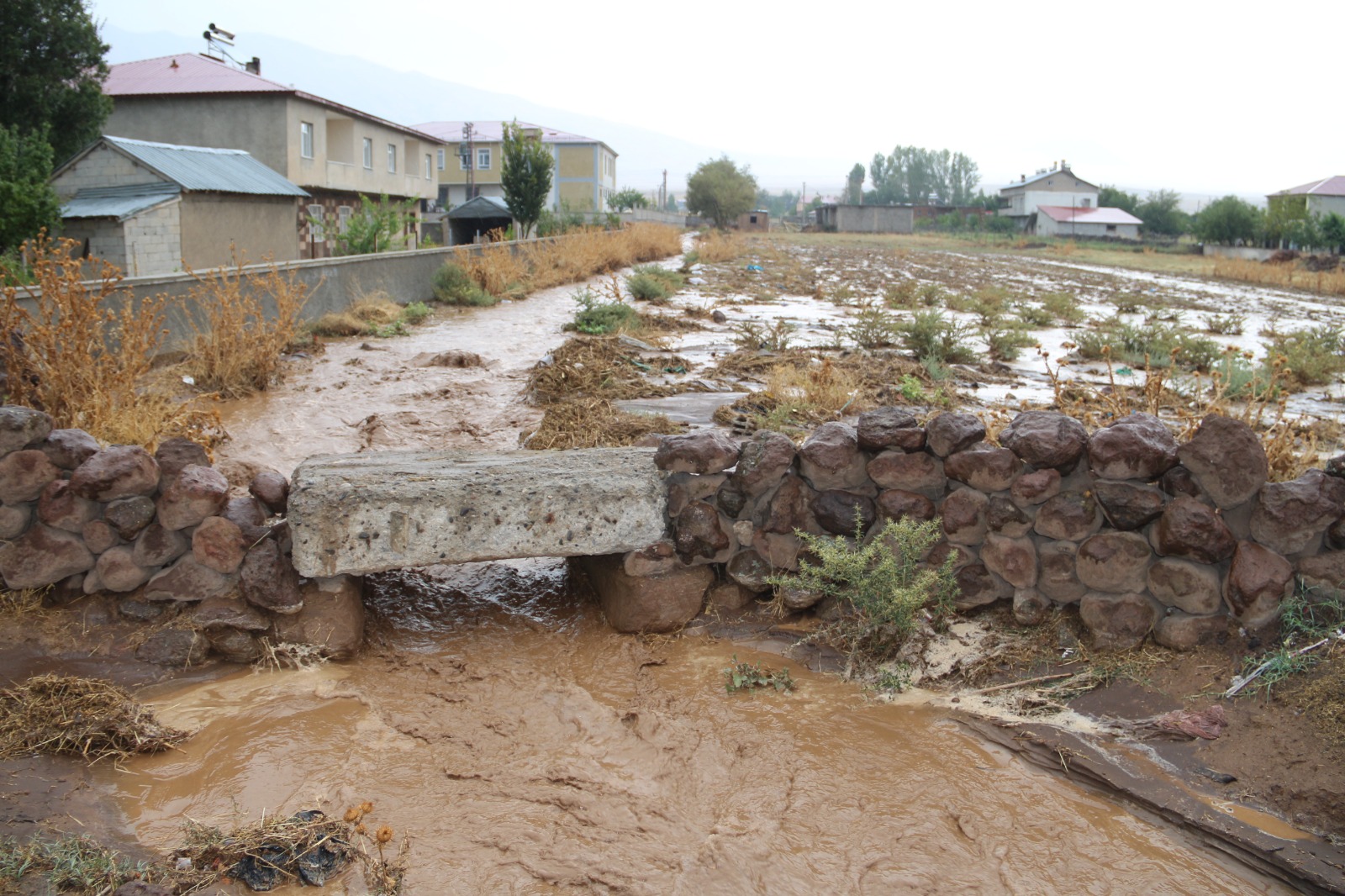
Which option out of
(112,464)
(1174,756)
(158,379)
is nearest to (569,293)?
(158,379)

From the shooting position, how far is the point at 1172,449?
420 centimetres

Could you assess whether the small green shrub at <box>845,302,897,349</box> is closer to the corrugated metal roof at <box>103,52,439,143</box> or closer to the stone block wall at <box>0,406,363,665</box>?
the stone block wall at <box>0,406,363,665</box>

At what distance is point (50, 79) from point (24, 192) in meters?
7.76

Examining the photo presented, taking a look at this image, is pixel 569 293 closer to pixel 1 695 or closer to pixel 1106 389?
pixel 1106 389

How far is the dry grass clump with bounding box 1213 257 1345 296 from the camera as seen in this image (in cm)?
3162

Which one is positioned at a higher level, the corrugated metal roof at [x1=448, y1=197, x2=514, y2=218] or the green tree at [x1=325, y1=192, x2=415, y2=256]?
the corrugated metal roof at [x1=448, y1=197, x2=514, y2=218]

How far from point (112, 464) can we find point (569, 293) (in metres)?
15.5

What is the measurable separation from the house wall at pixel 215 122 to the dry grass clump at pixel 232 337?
78.3 ft

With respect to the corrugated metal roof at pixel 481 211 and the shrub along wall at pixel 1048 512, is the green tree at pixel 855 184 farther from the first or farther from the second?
the shrub along wall at pixel 1048 512

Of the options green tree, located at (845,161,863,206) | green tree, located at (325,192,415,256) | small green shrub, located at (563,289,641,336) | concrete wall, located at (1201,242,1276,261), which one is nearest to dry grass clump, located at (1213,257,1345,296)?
concrete wall, located at (1201,242,1276,261)

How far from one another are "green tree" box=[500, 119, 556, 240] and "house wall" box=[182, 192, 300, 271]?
7.39 m

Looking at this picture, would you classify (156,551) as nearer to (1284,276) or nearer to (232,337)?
(232,337)

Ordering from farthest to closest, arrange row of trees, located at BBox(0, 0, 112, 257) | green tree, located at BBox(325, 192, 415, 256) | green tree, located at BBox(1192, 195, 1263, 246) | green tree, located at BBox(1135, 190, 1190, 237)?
green tree, located at BBox(1135, 190, 1190, 237) → green tree, located at BBox(1192, 195, 1263, 246) → row of trees, located at BBox(0, 0, 112, 257) → green tree, located at BBox(325, 192, 415, 256)

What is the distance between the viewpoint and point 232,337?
29.3 feet
